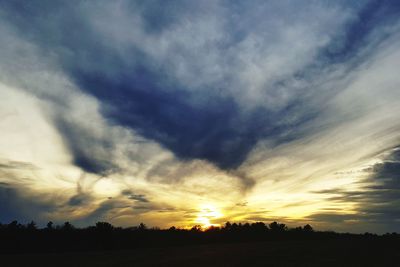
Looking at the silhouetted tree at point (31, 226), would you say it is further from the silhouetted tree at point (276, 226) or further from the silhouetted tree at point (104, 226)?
the silhouetted tree at point (276, 226)

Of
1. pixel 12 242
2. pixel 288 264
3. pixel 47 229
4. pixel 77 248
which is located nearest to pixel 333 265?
pixel 288 264

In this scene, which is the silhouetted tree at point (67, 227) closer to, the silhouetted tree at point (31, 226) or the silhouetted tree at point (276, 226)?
the silhouetted tree at point (31, 226)

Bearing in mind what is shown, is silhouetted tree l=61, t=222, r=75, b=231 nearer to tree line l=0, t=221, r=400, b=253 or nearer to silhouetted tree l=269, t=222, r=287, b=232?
tree line l=0, t=221, r=400, b=253

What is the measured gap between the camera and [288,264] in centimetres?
4334

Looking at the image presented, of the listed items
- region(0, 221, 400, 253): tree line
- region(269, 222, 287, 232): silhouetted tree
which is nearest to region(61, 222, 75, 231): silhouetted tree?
region(0, 221, 400, 253): tree line

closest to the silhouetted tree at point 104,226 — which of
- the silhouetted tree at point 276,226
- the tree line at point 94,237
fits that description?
the tree line at point 94,237

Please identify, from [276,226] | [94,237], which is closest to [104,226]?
[94,237]

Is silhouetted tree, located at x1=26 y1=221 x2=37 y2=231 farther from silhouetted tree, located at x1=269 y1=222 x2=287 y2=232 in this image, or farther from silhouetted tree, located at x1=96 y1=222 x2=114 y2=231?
silhouetted tree, located at x1=269 y1=222 x2=287 y2=232

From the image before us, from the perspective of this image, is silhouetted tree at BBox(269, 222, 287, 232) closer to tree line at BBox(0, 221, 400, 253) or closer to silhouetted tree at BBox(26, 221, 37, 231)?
tree line at BBox(0, 221, 400, 253)

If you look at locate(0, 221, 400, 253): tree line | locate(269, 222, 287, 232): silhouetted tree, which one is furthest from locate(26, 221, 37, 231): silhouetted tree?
locate(269, 222, 287, 232): silhouetted tree

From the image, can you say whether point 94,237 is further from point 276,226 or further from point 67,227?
point 276,226

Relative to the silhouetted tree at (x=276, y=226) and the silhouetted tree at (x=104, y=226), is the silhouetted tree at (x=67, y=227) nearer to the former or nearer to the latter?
A: the silhouetted tree at (x=104, y=226)

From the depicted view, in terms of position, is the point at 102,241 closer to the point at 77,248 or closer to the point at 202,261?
the point at 77,248

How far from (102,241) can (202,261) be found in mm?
59301
